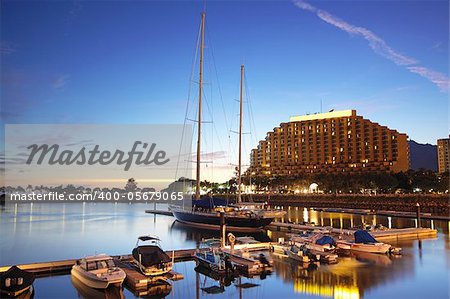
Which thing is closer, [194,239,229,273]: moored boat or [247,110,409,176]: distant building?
[194,239,229,273]: moored boat

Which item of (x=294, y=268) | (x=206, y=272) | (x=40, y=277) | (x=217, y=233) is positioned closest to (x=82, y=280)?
Answer: (x=40, y=277)

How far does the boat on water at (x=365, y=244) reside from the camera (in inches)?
1035

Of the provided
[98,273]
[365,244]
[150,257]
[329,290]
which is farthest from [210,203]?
[329,290]

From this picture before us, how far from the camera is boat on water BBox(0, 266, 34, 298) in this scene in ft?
56.8

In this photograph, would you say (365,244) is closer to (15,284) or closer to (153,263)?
(153,263)

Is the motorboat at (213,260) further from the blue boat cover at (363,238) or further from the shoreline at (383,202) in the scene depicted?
the shoreline at (383,202)

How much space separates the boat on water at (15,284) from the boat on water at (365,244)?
20228mm

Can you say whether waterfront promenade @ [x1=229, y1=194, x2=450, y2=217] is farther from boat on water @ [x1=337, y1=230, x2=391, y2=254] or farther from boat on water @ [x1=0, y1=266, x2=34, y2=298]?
boat on water @ [x1=0, y1=266, x2=34, y2=298]

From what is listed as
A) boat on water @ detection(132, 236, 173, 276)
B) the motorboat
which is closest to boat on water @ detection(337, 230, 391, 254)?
the motorboat

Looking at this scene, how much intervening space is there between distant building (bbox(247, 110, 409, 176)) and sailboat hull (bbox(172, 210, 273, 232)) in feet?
381

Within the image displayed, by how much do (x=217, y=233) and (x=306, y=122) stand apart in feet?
436

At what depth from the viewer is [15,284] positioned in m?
17.5

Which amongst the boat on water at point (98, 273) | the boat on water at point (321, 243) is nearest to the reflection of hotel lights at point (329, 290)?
the boat on water at point (321, 243)

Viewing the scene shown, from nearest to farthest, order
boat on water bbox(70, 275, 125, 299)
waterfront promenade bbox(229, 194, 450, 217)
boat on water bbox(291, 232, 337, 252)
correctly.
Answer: boat on water bbox(70, 275, 125, 299), boat on water bbox(291, 232, 337, 252), waterfront promenade bbox(229, 194, 450, 217)
